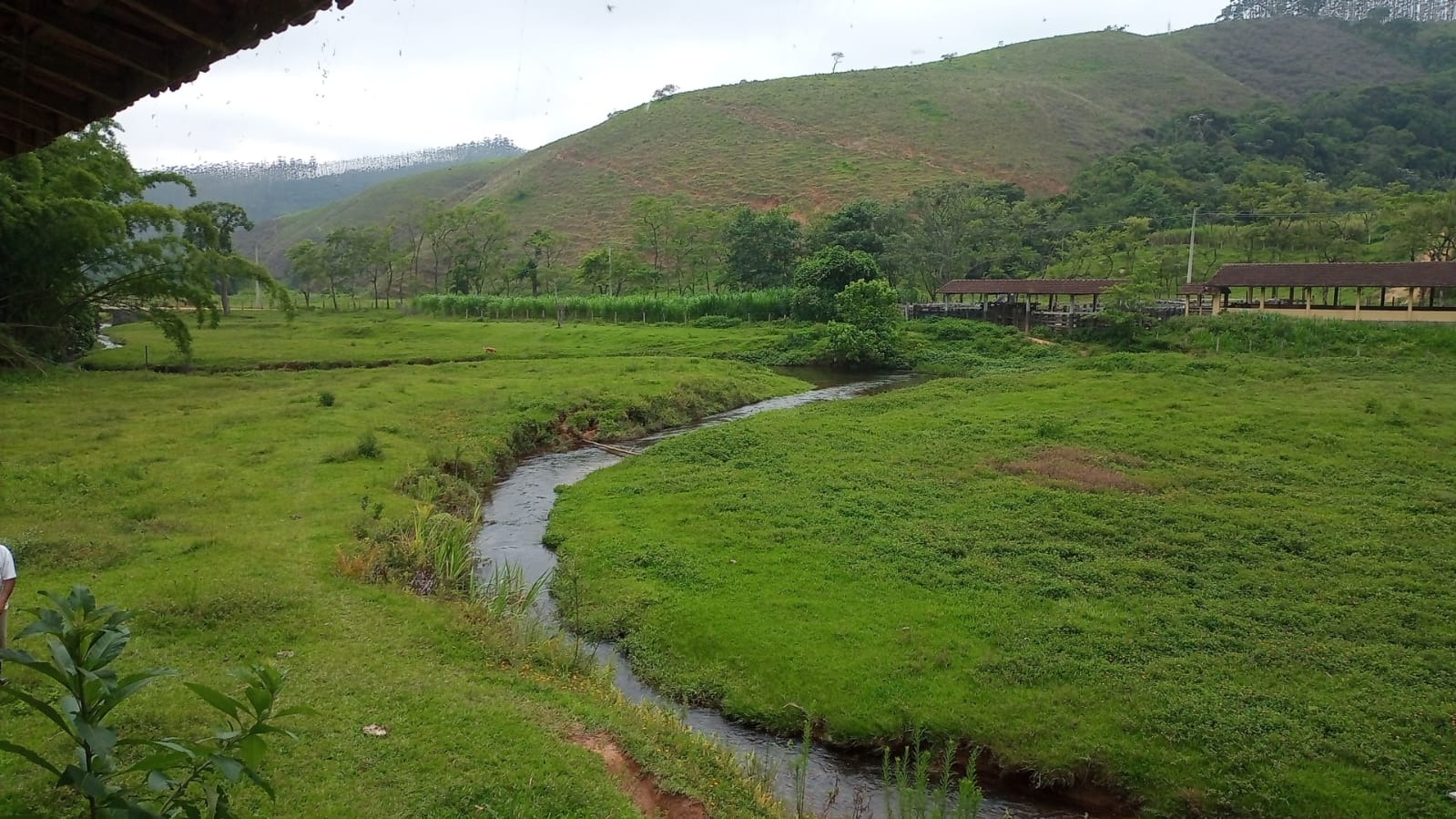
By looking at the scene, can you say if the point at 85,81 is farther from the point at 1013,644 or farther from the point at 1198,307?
the point at 1198,307

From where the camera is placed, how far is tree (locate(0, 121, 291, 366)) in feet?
84.4

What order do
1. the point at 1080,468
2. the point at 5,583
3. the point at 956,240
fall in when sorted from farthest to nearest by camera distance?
the point at 956,240, the point at 1080,468, the point at 5,583

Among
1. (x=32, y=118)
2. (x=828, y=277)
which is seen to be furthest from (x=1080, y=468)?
(x=828, y=277)

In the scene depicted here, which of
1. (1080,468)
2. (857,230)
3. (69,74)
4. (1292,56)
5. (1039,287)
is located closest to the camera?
(69,74)

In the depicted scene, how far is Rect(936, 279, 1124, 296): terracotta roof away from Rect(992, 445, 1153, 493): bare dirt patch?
30722mm

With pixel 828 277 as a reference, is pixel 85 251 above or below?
above

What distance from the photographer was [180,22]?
4258mm

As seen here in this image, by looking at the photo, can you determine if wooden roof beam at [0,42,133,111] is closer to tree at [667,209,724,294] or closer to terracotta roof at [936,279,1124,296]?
terracotta roof at [936,279,1124,296]

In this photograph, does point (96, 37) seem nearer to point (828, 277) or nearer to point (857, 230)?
point (828, 277)

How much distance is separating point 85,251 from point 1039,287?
50.9 m

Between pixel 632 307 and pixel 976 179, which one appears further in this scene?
pixel 976 179

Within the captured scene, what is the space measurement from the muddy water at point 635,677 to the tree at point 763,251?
40.9 meters

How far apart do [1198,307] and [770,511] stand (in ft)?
140

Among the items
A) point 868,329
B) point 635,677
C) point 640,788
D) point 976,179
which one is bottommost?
point 635,677
